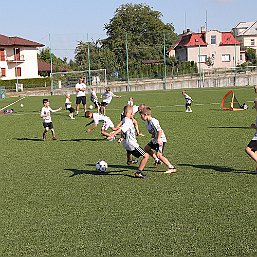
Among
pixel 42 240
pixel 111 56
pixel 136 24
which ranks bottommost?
pixel 42 240

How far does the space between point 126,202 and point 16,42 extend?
67.3m

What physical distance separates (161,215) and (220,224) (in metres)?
0.92

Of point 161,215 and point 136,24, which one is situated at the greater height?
point 136,24

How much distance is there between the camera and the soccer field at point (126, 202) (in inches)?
237

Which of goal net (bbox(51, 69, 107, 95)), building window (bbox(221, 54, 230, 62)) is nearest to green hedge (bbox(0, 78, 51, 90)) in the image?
goal net (bbox(51, 69, 107, 95))

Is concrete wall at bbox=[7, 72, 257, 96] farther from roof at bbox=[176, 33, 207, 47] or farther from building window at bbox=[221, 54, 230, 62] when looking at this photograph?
roof at bbox=[176, 33, 207, 47]

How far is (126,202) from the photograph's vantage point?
790 cm

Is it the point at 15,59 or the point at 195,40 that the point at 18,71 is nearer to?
the point at 15,59

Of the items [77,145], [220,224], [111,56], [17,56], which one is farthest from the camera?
[111,56]

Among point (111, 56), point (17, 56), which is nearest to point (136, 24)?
point (111, 56)

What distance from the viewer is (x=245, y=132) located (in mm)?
15906

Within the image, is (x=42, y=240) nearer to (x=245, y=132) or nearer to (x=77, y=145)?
(x=77, y=145)

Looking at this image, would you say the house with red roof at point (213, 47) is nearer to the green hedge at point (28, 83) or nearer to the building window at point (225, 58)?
the building window at point (225, 58)

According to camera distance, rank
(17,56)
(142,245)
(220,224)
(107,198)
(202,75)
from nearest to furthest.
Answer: (142,245)
(220,224)
(107,198)
(202,75)
(17,56)
